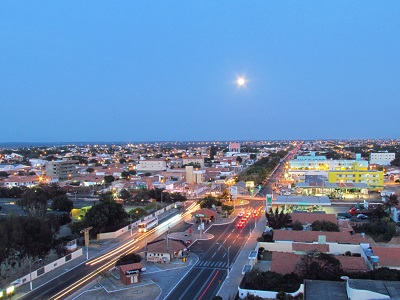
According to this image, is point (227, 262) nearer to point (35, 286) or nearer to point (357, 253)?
point (357, 253)

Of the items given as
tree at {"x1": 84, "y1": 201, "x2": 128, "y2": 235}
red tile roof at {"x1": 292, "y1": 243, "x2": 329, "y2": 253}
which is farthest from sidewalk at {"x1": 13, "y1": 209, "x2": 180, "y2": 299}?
red tile roof at {"x1": 292, "y1": 243, "x2": 329, "y2": 253}

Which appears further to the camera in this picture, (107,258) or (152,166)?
(152,166)

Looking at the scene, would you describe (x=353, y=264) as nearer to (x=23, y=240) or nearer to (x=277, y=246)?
(x=277, y=246)

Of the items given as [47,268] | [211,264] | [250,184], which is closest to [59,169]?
[250,184]

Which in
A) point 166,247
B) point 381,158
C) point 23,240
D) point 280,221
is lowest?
point 166,247

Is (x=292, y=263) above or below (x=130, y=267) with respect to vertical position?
above

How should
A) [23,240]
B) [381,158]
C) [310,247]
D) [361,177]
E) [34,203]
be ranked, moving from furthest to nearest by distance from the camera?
[381,158] → [361,177] → [34,203] → [310,247] → [23,240]

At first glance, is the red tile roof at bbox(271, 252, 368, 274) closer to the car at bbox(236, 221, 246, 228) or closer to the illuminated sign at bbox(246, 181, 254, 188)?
the car at bbox(236, 221, 246, 228)

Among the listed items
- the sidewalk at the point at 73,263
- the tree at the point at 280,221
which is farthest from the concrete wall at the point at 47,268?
the tree at the point at 280,221
